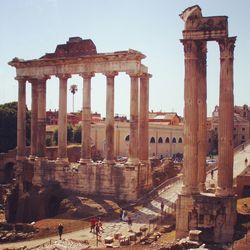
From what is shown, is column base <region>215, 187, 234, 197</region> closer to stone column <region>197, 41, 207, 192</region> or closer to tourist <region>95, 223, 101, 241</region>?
stone column <region>197, 41, 207, 192</region>

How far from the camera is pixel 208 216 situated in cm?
2225

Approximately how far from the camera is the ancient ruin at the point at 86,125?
35000 mm

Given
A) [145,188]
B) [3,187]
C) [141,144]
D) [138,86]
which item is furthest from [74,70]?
[3,187]

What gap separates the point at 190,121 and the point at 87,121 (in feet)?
50.0

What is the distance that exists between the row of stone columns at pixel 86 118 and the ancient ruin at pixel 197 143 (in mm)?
11983

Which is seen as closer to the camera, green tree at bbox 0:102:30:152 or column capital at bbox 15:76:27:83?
column capital at bbox 15:76:27:83

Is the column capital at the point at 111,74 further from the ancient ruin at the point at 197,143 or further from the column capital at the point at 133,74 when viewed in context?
the ancient ruin at the point at 197,143

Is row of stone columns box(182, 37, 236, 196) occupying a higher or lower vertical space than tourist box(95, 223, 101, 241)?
higher

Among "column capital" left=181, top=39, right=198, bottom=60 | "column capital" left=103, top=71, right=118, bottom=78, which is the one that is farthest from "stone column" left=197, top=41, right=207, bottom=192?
"column capital" left=103, top=71, right=118, bottom=78

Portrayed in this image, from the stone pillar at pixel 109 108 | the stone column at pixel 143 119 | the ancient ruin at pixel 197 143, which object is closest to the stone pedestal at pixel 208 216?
the ancient ruin at pixel 197 143

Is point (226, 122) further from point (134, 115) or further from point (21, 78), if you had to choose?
point (21, 78)

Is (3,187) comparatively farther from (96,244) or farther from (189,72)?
(189,72)

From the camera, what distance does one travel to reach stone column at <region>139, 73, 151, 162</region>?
118 ft

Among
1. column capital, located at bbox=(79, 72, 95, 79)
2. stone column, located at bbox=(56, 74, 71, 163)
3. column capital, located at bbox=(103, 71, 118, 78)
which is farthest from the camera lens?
stone column, located at bbox=(56, 74, 71, 163)
